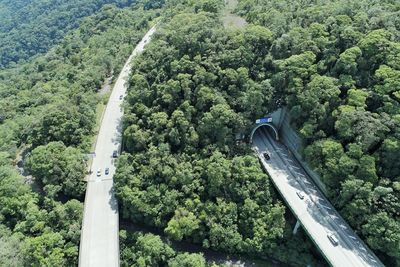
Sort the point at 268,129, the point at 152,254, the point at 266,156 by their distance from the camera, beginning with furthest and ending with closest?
the point at 268,129 → the point at 266,156 → the point at 152,254

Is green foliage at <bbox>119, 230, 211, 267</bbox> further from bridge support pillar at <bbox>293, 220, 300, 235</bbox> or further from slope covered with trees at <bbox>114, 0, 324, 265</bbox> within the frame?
bridge support pillar at <bbox>293, 220, 300, 235</bbox>

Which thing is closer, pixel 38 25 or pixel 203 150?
pixel 203 150

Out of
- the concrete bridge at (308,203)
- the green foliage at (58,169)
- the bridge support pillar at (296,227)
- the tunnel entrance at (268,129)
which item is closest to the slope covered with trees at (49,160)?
the green foliage at (58,169)

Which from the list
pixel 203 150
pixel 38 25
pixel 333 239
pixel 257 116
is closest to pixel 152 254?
pixel 203 150

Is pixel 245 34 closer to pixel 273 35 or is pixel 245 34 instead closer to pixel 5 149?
pixel 273 35

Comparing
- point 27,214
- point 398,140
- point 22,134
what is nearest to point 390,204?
point 398,140

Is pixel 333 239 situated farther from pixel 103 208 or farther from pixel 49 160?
pixel 49 160

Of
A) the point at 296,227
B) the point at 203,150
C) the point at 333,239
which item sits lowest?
the point at 296,227
